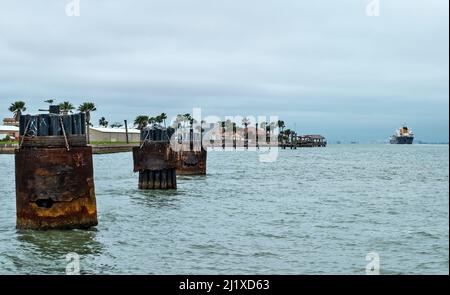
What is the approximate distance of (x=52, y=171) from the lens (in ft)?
55.4

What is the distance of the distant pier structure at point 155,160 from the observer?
3256 centimetres

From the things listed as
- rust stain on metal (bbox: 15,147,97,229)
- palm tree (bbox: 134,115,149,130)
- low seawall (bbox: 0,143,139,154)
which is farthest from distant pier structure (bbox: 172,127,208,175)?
palm tree (bbox: 134,115,149,130)

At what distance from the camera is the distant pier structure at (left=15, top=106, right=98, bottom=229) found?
55.4 feet

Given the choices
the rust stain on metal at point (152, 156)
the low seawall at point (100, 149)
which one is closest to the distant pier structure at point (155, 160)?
the rust stain on metal at point (152, 156)

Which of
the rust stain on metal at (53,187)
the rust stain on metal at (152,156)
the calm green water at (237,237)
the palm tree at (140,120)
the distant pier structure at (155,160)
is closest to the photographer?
the calm green water at (237,237)

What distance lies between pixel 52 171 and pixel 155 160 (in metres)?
16.1

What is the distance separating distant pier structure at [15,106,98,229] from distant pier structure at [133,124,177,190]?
1478 cm

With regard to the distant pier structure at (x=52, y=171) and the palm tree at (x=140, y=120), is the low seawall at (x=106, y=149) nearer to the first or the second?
the palm tree at (x=140, y=120)

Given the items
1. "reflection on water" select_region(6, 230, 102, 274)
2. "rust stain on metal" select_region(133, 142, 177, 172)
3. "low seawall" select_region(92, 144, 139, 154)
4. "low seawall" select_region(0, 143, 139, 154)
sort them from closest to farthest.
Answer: "reflection on water" select_region(6, 230, 102, 274) → "rust stain on metal" select_region(133, 142, 177, 172) → "low seawall" select_region(0, 143, 139, 154) → "low seawall" select_region(92, 144, 139, 154)

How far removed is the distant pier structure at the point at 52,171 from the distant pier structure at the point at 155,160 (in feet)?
48.5

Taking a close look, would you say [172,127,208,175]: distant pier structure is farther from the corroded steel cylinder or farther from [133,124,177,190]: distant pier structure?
[133,124,177,190]: distant pier structure

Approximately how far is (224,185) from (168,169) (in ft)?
35.6

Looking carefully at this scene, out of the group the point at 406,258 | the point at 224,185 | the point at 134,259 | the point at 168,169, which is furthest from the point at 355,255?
the point at 224,185

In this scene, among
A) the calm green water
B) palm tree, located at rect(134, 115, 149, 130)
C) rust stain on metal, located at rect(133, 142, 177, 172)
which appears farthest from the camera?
palm tree, located at rect(134, 115, 149, 130)
